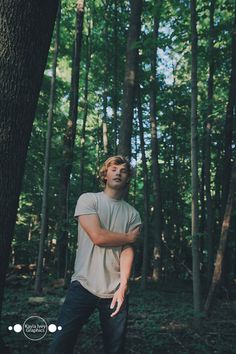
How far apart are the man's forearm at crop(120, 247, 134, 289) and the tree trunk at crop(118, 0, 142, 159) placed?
5.27m

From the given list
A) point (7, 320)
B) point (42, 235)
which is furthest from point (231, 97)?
point (7, 320)

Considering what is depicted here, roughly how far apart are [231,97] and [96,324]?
22.8ft

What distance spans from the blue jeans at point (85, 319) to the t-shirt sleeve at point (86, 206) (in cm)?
52

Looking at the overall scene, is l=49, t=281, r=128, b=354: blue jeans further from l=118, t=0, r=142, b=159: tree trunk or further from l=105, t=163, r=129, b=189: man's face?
l=118, t=0, r=142, b=159: tree trunk

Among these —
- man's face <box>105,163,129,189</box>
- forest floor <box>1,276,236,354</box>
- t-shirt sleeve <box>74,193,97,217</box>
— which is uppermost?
man's face <box>105,163,129,189</box>

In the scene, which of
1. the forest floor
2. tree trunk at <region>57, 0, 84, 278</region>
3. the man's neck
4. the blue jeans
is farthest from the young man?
tree trunk at <region>57, 0, 84, 278</region>

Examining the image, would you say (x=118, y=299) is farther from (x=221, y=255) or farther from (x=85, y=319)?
(x=221, y=255)

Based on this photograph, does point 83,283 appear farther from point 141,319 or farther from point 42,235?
point 42,235

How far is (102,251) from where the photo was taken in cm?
280

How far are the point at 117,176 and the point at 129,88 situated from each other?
596cm

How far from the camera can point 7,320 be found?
19.6ft

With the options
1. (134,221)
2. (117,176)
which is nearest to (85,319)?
(134,221)

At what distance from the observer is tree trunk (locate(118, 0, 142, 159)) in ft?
26.8

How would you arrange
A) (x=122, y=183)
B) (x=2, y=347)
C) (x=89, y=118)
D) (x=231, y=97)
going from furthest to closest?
(x=89, y=118) → (x=231, y=97) → (x=2, y=347) → (x=122, y=183)
